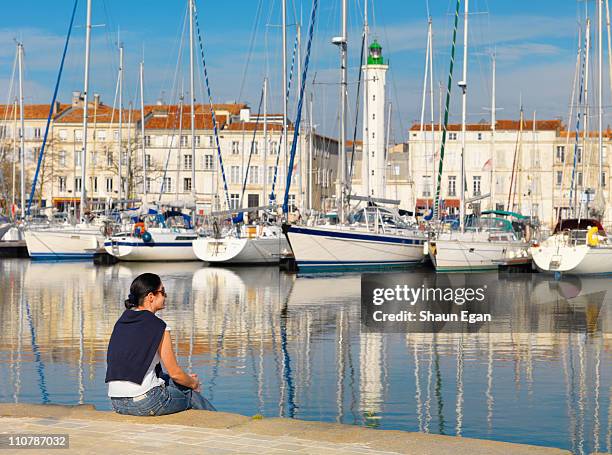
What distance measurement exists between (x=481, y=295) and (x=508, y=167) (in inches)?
2710

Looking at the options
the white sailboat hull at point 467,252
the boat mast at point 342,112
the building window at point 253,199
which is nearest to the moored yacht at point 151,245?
the boat mast at point 342,112

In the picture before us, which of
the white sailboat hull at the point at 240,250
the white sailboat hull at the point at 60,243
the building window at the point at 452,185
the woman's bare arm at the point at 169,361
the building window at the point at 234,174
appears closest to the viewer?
the woman's bare arm at the point at 169,361

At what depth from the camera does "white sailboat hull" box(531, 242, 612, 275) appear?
36.0 meters

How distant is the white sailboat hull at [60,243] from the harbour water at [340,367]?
1973 cm

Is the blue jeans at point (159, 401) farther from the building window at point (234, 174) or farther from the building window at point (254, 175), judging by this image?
the building window at point (234, 174)

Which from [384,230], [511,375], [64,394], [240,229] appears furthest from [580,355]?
[240,229]

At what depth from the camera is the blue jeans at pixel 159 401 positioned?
880 centimetres

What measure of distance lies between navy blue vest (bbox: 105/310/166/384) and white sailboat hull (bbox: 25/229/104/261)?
38.3 metres

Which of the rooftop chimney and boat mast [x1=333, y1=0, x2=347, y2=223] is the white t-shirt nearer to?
boat mast [x1=333, y1=0, x2=347, y2=223]

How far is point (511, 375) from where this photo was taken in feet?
48.8

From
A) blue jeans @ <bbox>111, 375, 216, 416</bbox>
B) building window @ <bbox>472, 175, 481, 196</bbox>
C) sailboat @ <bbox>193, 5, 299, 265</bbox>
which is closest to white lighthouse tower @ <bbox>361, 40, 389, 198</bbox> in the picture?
sailboat @ <bbox>193, 5, 299, 265</bbox>

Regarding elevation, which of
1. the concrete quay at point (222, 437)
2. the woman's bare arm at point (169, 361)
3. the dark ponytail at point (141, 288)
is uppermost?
the dark ponytail at point (141, 288)

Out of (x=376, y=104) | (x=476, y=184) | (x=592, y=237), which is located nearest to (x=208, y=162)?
(x=476, y=184)

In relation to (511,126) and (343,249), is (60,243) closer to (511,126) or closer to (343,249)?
(343,249)
